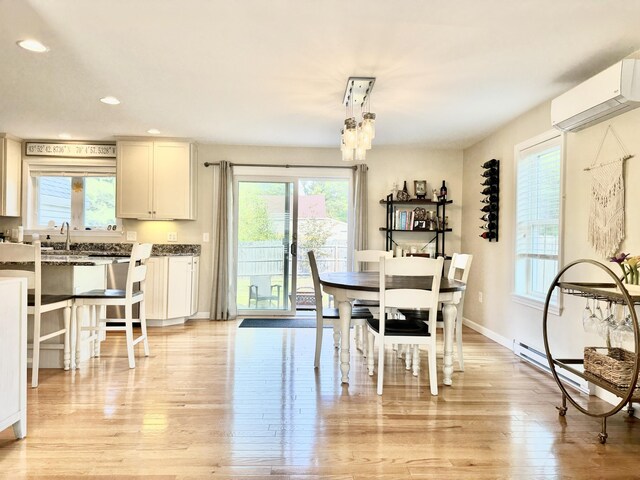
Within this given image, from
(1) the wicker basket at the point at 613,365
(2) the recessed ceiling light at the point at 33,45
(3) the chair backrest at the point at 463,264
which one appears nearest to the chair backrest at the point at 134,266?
(2) the recessed ceiling light at the point at 33,45

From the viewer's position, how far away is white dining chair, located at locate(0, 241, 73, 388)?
2.81 meters

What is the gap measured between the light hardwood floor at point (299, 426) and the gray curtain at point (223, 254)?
72.2 inches

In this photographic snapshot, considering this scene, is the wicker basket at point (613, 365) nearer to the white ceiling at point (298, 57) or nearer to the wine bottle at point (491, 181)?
the white ceiling at point (298, 57)

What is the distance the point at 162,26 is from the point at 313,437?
8.00 ft

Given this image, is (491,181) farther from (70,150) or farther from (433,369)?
(70,150)

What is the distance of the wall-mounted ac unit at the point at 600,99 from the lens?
8.05ft

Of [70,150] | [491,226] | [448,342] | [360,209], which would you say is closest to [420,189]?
[360,209]

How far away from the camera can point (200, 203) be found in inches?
217

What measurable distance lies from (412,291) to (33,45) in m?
2.92

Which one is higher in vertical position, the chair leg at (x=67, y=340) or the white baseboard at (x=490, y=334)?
the chair leg at (x=67, y=340)

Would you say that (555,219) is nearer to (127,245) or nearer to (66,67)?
(66,67)

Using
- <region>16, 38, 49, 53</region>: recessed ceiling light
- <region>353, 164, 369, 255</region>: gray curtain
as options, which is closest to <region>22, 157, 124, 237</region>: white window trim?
<region>16, 38, 49, 53</region>: recessed ceiling light

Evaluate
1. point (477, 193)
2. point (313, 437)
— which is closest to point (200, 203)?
point (477, 193)

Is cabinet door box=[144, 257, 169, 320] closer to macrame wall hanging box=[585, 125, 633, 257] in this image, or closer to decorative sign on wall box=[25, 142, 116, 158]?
decorative sign on wall box=[25, 142, 116, 158]
